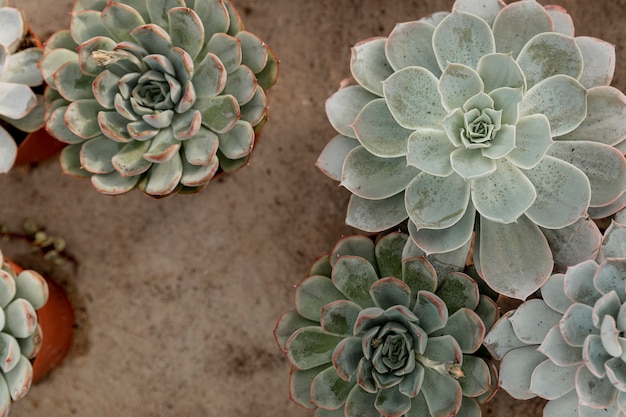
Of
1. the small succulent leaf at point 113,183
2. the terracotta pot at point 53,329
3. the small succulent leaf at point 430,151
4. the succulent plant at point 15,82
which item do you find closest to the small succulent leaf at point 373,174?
the small succulent leaf at point 430,151

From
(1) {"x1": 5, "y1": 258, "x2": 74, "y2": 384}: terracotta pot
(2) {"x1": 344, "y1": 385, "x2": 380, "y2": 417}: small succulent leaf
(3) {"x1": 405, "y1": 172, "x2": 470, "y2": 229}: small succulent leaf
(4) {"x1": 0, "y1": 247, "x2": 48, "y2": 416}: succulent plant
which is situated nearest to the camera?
(3) {"x1": 405, "y1": 172, "x2": 470, "y2": 229}: small succulent leaf

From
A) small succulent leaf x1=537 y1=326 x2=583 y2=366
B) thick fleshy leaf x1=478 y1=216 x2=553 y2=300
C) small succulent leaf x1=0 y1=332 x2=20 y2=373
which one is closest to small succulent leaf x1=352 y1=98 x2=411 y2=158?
thick fleshy leaf x1=478 y1=216 x2=553 y2=300

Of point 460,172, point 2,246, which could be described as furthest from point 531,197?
point 2,246

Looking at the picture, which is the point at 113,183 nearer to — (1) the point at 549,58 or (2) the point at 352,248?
(2) the point at 352,248

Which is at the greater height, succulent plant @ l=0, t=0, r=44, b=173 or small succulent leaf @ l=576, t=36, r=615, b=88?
small succulent leaf @ l=576, t=36, r=615, b=88

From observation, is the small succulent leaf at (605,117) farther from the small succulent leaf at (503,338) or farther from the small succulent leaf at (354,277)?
the small succulent leaf at (354,277)

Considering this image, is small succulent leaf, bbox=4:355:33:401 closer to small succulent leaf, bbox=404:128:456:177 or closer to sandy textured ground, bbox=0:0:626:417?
sandy textured ground, bbox=0:0:626:417

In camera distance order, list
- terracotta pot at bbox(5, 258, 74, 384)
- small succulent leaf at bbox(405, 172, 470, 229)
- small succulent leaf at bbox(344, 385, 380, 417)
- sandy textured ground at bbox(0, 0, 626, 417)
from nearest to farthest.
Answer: small succulent leaf at bbox(405, 172, 470, 229)
small succulent leaf at bbox(344, 385, 380, 417)
terracotta pot at bbox(5, 258, 74, 384)
sandy textured ground at bbox(0, 0, 626, 417)
